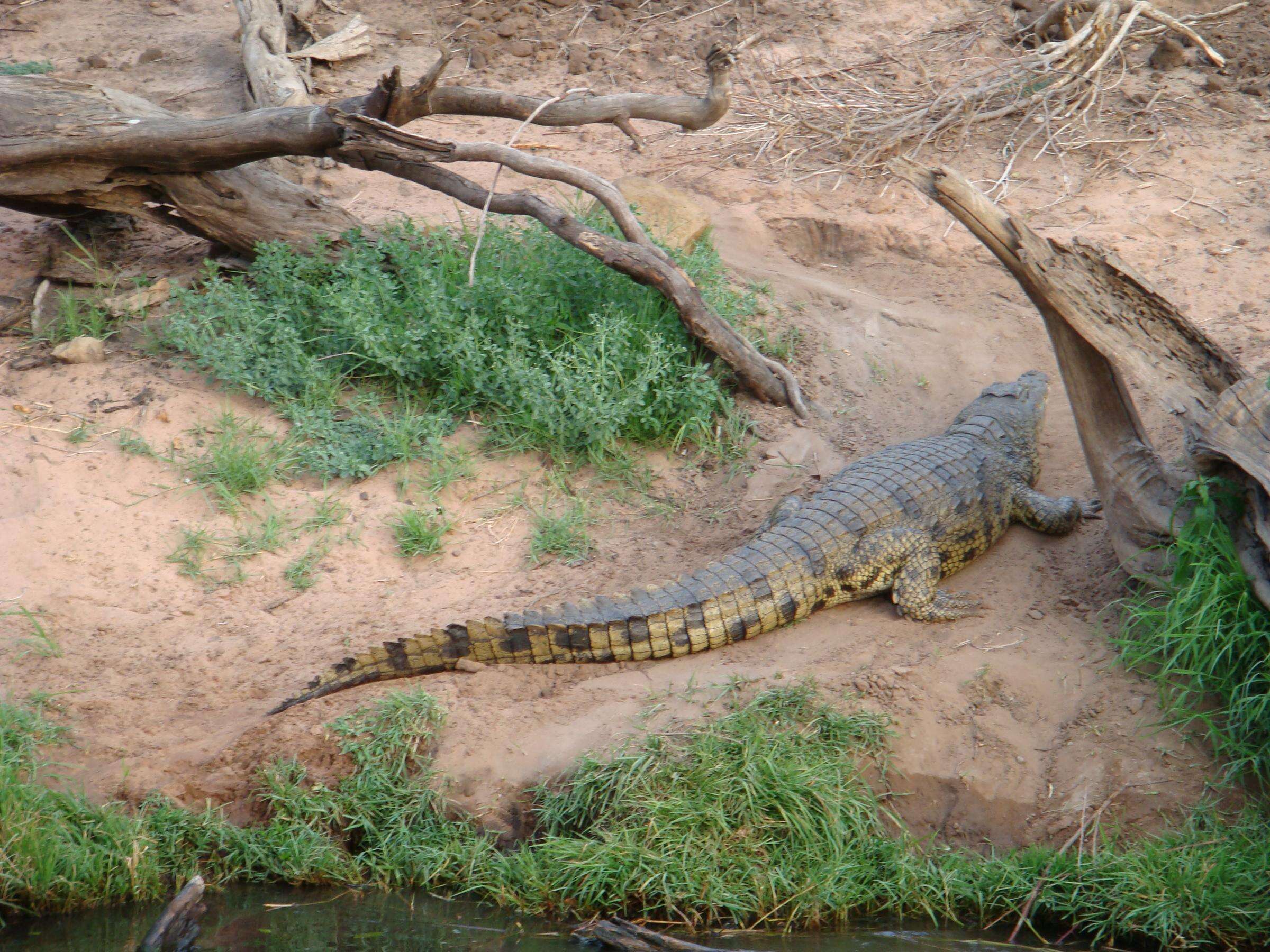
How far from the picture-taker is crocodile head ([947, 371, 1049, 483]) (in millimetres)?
5199

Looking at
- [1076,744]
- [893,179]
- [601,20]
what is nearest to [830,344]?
[893,179]

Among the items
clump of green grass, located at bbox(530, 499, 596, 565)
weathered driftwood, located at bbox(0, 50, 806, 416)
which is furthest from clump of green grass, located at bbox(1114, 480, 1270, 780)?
clump of green grass, located at bbox(530, 499, 596, 565)

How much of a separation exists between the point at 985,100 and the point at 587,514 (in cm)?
455

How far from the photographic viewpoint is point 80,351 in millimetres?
5430

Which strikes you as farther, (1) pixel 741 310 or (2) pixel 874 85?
(2) pixel 874 85

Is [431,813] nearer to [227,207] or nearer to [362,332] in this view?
[362,332]

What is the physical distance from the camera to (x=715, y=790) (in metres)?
3.62

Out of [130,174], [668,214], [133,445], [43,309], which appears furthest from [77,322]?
[668,214]

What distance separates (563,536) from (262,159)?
8.01 feet

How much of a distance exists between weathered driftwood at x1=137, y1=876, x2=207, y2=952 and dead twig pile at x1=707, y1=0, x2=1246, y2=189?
5.92 meters

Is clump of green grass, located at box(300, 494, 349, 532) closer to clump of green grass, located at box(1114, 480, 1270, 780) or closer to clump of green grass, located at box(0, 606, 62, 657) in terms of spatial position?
clump of green grass, located at box(0, 606, 62, 657)

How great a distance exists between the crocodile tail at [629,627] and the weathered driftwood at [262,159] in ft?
4.88

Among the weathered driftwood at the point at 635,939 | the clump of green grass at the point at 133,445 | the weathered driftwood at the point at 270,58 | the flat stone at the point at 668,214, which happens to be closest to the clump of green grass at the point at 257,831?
the weathered driftwood at the point at 635,939

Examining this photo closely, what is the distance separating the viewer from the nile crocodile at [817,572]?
424 cm
